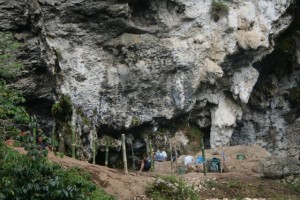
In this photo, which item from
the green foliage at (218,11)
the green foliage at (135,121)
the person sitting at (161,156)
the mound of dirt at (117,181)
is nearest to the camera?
the mound of dirt at (117,181)

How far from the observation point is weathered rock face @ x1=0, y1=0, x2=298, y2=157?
60.7 feet

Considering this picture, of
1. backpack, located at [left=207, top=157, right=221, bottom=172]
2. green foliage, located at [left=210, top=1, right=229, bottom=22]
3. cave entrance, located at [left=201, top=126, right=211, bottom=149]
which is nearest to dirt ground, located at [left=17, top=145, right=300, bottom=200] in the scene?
backpack, located at [left=207, top=157, right=221, bottom=172]

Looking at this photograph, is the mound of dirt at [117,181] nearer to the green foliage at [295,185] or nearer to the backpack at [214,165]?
the backpack at [214,165]

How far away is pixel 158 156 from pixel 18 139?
40.6ft

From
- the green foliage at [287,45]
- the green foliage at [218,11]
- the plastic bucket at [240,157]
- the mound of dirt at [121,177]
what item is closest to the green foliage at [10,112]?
the mound of dirt at [121,177]

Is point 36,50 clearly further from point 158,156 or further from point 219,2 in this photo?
point 219,2

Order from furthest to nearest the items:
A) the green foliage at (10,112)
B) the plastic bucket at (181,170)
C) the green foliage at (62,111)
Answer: the green foliage at (62,111)
the plastic bucket at (181,170)
the green foliage at (10,112)

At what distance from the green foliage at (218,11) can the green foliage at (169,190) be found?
10.5 meters

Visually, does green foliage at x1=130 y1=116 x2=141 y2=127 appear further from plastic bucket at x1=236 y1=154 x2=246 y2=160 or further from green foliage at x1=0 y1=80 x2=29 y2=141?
green foliage at x1=0 y1=80 x2=29 y2=141

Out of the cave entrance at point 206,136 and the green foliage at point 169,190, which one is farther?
the cave entrance at point 206,136

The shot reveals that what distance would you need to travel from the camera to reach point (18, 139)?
7922 mm

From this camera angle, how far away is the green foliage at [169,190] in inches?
493

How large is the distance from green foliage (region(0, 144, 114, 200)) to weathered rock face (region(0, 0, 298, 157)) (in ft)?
32.4

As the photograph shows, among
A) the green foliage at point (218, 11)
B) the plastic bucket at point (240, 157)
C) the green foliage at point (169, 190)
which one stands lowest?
the green foliage at point (169, 190)
